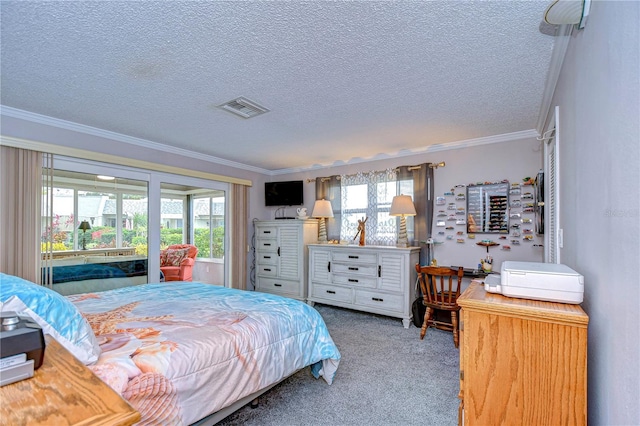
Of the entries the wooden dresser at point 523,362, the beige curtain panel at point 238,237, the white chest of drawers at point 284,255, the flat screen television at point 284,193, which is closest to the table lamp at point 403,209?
the white chest of drawers at point 284,255

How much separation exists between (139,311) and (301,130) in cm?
228

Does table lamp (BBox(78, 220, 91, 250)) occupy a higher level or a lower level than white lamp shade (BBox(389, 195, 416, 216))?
lower

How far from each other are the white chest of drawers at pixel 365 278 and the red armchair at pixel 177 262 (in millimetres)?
1769

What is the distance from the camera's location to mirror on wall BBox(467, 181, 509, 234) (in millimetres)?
3561

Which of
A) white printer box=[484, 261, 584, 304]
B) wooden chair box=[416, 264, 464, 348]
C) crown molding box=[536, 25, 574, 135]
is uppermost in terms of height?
crown molding box=[536, 25, 574, 135]

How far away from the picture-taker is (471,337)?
1.19 meters

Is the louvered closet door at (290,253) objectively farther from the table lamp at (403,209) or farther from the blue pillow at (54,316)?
the blue pillow at (54,316)

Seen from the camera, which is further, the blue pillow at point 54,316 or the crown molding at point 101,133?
the crown molding at point 101,133

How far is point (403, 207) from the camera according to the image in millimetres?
3873

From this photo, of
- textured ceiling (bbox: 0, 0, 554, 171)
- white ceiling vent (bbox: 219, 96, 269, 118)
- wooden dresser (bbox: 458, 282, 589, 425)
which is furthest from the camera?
white ceiling vent (bbox: 219, 96, 269, 118)

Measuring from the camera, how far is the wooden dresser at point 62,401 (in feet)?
2.07

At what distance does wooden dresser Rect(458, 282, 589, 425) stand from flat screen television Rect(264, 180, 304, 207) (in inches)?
168

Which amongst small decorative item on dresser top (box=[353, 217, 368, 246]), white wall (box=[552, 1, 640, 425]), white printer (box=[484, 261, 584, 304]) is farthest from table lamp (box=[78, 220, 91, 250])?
white wall (box=[552, 1, 640, 425])

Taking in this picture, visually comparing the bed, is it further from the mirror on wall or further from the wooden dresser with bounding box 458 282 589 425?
the mirror on wall
